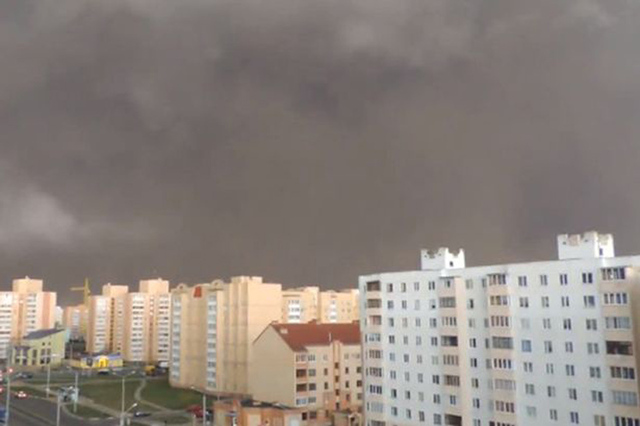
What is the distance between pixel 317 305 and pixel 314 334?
5284 cm

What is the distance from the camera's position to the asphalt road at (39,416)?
7075 cm

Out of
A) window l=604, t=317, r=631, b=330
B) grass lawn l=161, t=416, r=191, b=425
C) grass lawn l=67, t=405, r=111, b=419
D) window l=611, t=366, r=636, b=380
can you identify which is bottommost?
grass lawn l=161, t=416, r=191, b=425

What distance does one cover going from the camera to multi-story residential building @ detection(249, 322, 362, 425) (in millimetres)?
74125

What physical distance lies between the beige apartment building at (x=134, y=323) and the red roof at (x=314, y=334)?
8271cm

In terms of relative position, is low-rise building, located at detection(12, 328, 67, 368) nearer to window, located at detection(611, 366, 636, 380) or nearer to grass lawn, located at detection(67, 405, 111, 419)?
grass lawn, located at detection(67, 405, 111, 419)

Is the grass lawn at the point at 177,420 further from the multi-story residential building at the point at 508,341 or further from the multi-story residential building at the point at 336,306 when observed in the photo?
the multi-story residential building at the point at 336,306

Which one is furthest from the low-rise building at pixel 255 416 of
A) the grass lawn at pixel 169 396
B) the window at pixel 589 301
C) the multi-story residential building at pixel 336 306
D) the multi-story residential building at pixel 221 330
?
the multi-story residential building at pixel 336 306

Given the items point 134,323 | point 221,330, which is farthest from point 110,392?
point 134,323

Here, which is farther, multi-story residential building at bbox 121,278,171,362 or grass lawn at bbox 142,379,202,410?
multi-story residential building at bbox 121,278,171,362

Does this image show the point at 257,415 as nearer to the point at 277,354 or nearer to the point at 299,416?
the point at 299,416

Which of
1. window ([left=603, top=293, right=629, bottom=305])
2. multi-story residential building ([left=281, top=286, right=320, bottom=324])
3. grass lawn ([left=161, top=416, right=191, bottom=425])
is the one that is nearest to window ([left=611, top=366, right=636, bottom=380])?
window ([left=603, top=293, right=629, bottom=305])

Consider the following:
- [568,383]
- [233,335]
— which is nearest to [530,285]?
[568,383]

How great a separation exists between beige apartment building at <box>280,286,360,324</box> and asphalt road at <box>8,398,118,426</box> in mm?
39668

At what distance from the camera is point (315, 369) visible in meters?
75.3
